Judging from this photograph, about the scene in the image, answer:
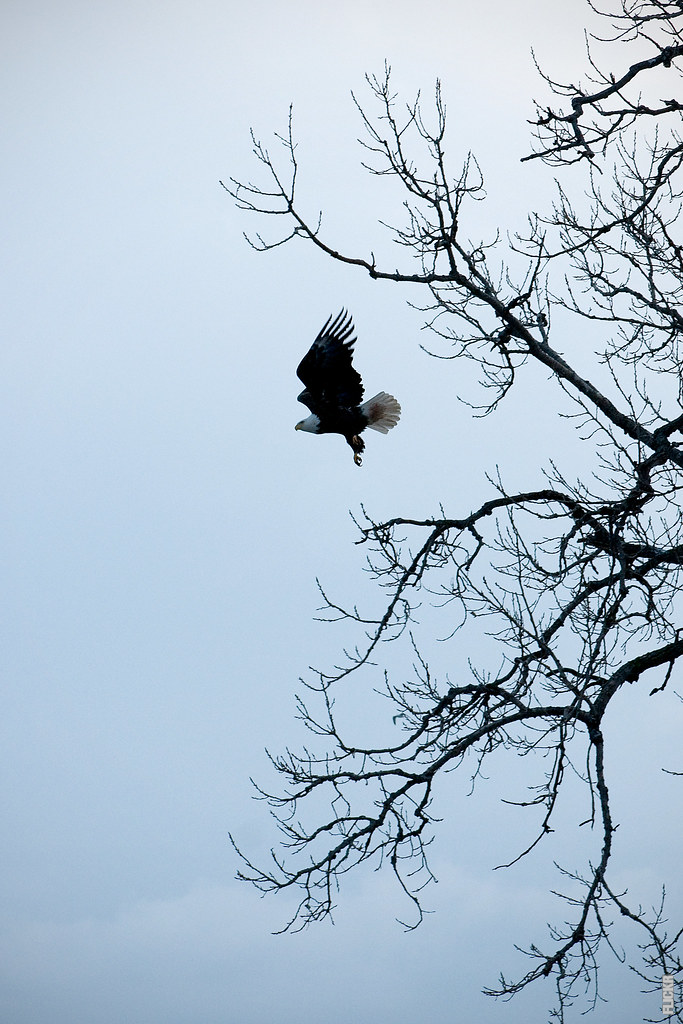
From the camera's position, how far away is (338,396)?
861 centimetres

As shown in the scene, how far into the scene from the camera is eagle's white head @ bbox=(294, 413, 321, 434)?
28.8 ft

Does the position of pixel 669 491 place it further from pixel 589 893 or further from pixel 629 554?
pixel 589 893

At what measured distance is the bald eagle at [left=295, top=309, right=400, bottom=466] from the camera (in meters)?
8.27

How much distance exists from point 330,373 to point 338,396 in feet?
0.77

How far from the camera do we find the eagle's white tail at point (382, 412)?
352 inches

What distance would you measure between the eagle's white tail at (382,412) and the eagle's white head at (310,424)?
1.31ft

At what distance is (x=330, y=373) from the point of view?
8445 millimetres

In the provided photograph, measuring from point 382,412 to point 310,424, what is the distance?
614mm

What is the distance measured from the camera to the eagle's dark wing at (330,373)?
324 inches

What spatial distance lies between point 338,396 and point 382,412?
516 mm

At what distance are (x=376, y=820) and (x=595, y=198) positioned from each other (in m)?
4.27

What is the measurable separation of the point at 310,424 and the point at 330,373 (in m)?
0.52

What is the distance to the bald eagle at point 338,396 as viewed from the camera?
8.27 meters

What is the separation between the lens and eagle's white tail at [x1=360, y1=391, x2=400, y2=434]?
8930 mm
